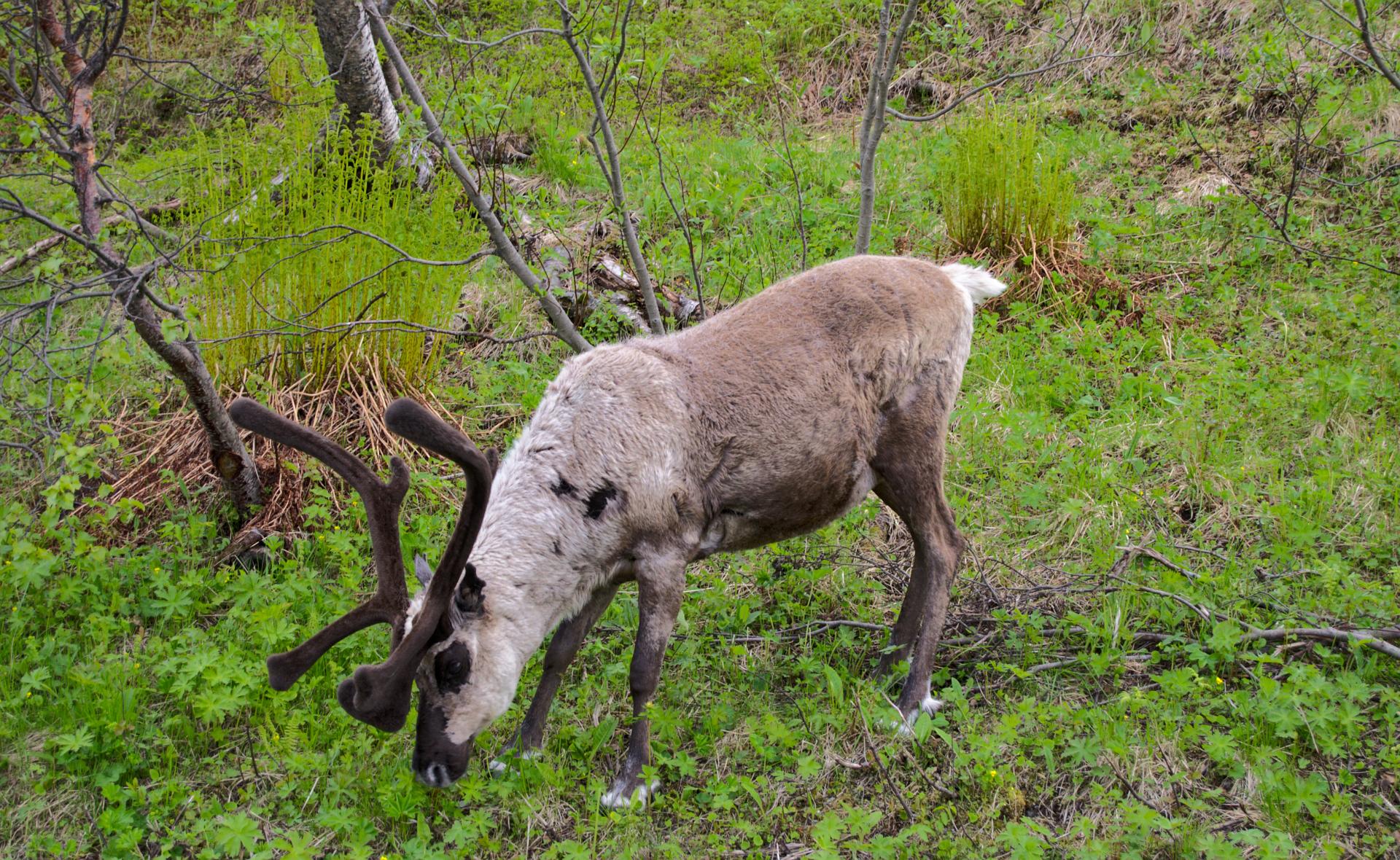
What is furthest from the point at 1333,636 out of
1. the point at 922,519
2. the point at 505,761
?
the point at 505,761

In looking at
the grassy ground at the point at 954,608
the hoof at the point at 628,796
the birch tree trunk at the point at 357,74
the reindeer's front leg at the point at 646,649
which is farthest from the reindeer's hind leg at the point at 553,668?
the birch tree trunk at the point at 357,74

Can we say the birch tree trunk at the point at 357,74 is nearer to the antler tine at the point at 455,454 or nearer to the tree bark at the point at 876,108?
the tree bark at the point at 876,108

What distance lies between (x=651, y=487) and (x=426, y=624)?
999mm

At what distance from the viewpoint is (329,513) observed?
20.1 ft

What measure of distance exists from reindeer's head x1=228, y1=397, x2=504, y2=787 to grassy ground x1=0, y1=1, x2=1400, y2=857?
0.29 meters

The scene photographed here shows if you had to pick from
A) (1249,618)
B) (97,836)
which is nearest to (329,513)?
(97,836)

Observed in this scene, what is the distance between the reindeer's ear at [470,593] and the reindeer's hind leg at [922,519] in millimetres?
1878

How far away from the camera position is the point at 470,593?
416cm

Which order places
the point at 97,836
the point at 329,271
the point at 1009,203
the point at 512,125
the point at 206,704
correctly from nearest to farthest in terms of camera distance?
the point at 97,836 < the point at 206,704 < the point at 329,271 < the point at 1009,203 < the point at 512,125

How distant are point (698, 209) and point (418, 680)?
18.8ft

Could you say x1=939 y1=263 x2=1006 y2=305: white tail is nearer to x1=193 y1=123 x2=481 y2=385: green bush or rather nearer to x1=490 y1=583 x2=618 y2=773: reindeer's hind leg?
x1=490 y1=583 x2=618 y2=773: reindeer's hind leg

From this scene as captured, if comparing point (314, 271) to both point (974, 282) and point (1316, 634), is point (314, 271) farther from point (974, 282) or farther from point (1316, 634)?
point (1316, 634)

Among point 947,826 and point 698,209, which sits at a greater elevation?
point 698,209

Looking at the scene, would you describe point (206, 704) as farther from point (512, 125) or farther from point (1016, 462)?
point (512, 125)
